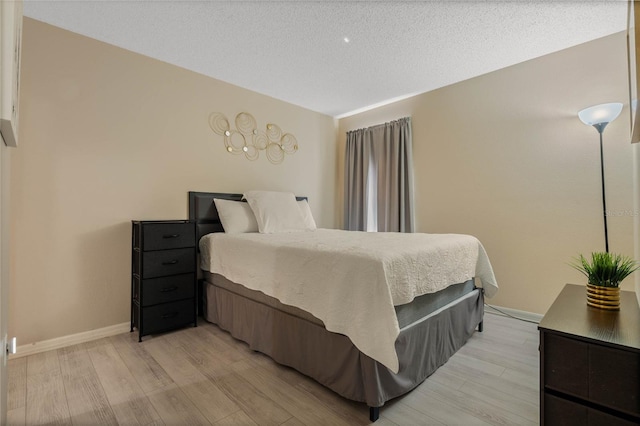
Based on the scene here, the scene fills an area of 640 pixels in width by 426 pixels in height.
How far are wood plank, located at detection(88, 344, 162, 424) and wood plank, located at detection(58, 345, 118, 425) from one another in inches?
1.1

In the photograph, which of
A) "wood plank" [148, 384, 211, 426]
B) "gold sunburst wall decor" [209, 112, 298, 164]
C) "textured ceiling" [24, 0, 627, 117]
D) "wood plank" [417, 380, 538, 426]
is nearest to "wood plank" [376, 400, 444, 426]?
"wood plank" [417, 380, 538, 426]

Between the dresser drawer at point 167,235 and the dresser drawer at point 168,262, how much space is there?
0.16 feet

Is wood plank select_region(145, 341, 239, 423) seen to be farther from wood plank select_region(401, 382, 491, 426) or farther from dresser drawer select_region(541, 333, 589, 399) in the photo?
dresser drawer select_region(541, 333, 589, 399)

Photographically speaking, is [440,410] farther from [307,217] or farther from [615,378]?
[307,217]

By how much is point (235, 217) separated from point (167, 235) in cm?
66

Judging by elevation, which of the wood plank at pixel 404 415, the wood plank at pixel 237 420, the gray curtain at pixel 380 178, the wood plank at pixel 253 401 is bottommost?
the wood plank at pixel 404 415

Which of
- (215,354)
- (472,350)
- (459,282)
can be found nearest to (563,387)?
(459,282)

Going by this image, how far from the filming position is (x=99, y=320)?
92.3 inches

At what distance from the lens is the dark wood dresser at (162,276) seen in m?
2.26

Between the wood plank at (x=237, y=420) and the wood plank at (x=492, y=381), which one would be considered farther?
the wood plank at (x=492, y=381)

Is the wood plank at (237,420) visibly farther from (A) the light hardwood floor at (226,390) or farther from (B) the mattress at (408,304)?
(B) the mattress at (408,304)

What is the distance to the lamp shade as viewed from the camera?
2.02 m

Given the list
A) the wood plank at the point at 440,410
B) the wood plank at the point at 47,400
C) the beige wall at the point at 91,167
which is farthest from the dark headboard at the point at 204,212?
the wood plank at the point at 440,410

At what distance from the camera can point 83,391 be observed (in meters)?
1.61
